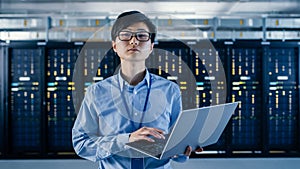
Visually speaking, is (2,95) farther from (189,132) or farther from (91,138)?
(189,132)

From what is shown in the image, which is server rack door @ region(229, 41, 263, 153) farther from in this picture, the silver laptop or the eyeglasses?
the eyeglasses

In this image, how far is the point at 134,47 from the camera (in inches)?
42.4

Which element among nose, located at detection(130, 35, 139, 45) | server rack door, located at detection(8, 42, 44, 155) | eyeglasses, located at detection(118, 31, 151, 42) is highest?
eyeglasses, located at detection(118, 31, 151, 42)

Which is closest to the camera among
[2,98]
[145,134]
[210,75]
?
[145,134]

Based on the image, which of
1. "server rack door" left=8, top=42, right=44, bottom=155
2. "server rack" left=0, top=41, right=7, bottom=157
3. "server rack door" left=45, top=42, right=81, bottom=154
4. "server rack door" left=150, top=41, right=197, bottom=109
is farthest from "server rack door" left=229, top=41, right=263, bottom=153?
"server rack" left=0, top=41, right=7, bottom=157

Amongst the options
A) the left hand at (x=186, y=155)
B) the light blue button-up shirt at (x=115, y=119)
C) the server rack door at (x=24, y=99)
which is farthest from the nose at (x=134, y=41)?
the server rack door at (x=24, y=99)

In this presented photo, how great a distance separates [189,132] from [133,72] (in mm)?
266

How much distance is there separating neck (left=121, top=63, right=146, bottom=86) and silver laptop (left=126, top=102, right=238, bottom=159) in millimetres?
215

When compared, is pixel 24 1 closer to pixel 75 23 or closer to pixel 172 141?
pixel 75 23

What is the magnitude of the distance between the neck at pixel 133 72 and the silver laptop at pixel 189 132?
22cm

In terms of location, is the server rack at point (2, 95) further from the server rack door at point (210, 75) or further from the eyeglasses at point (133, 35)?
the eyeglasses at point (133, 35)

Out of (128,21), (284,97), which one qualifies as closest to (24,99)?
(284,97)

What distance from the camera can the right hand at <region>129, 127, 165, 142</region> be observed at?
1015 millimetres

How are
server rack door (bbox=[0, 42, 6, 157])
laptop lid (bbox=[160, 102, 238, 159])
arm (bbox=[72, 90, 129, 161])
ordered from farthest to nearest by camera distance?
server rack door (bbox=[0, 42, 6, 157]) → arm (bbox=[72, 90, 129, 161]) → laptop lid (bbox=[160, 102, 238, 159])
